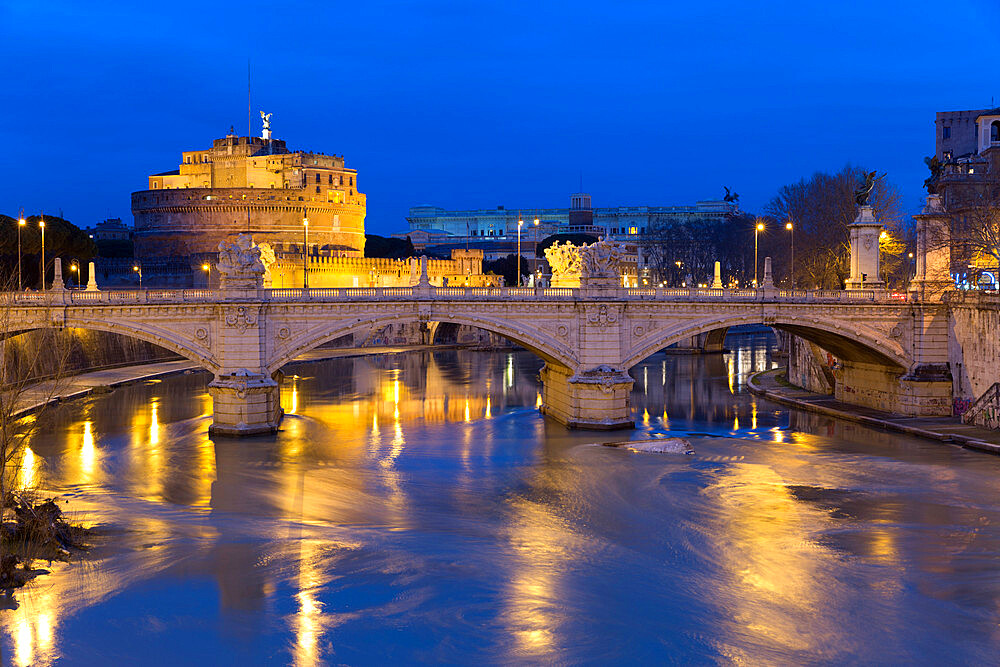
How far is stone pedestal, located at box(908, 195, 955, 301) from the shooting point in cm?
3966

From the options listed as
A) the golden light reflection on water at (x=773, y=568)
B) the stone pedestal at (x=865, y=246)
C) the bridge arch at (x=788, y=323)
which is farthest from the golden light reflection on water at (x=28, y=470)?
the stone pedestal at (x=865, y=246)

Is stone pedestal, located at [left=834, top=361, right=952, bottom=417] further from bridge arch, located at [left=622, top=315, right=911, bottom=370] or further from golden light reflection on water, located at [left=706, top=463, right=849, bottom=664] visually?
golden light reflection on water, located at [left=706, top=463, right=849, bottom=664]

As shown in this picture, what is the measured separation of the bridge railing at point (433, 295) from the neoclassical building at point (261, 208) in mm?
59125

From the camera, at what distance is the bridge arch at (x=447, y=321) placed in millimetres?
37875

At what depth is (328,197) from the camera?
10394 cm

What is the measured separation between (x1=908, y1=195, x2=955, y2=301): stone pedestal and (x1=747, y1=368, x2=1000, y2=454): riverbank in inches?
201

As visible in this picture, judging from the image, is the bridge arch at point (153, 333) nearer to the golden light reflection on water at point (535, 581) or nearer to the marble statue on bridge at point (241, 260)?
the marble statue on bridge at point (241, 260)

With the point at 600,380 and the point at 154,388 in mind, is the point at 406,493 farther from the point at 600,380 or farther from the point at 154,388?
the point at 154,388

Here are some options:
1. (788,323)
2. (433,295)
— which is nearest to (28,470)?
(433,295)

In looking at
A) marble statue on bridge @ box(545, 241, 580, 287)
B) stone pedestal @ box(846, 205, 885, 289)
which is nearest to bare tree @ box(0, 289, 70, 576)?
marble statue on bridge @ box(545, 241, 580, 287)

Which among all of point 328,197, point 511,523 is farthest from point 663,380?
point 328,197

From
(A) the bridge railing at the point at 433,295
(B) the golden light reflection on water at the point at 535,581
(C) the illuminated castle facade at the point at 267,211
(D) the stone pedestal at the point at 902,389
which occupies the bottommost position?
(B) the golden light reflection on water at the point at 535,581

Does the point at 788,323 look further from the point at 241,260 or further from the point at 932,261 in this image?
the point at 241,260

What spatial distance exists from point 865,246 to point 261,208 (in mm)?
71478
